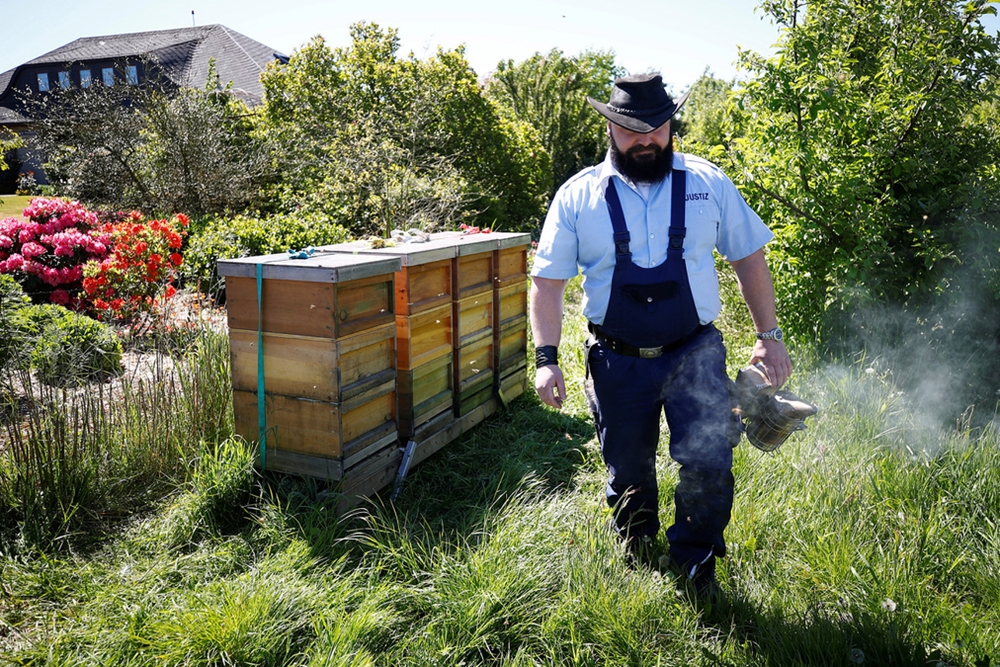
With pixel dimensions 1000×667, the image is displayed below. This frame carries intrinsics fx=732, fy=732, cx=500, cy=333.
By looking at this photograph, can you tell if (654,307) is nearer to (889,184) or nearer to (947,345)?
(947,345)

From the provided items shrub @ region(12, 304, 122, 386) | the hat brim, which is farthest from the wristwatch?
shrub @ region(12, 304, 122, 386)

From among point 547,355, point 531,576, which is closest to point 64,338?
point 547,355

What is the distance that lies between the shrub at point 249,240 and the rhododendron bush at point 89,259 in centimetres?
32

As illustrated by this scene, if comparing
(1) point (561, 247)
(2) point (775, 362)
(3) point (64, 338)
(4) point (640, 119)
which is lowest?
(3) point (64, 338)

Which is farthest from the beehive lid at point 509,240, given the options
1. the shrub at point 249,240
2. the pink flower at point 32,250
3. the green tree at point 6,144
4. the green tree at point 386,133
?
the green tree at point 6,144

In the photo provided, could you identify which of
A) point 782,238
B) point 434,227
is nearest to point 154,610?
point 782,238

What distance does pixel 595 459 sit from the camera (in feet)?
14.0

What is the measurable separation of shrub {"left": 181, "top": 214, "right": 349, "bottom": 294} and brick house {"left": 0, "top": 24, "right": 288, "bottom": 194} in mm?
23697

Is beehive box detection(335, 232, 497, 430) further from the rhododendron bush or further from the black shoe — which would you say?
the rhododendron bush

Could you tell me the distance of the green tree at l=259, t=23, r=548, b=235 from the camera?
10.2m

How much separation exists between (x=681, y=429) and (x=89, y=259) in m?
6.40

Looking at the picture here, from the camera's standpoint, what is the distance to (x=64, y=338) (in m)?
5.09

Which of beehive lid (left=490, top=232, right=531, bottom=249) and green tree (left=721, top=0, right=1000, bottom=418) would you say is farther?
beehive lid (left=490, top=232, right=531, bottom=249)

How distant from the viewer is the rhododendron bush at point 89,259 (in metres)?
6.48
